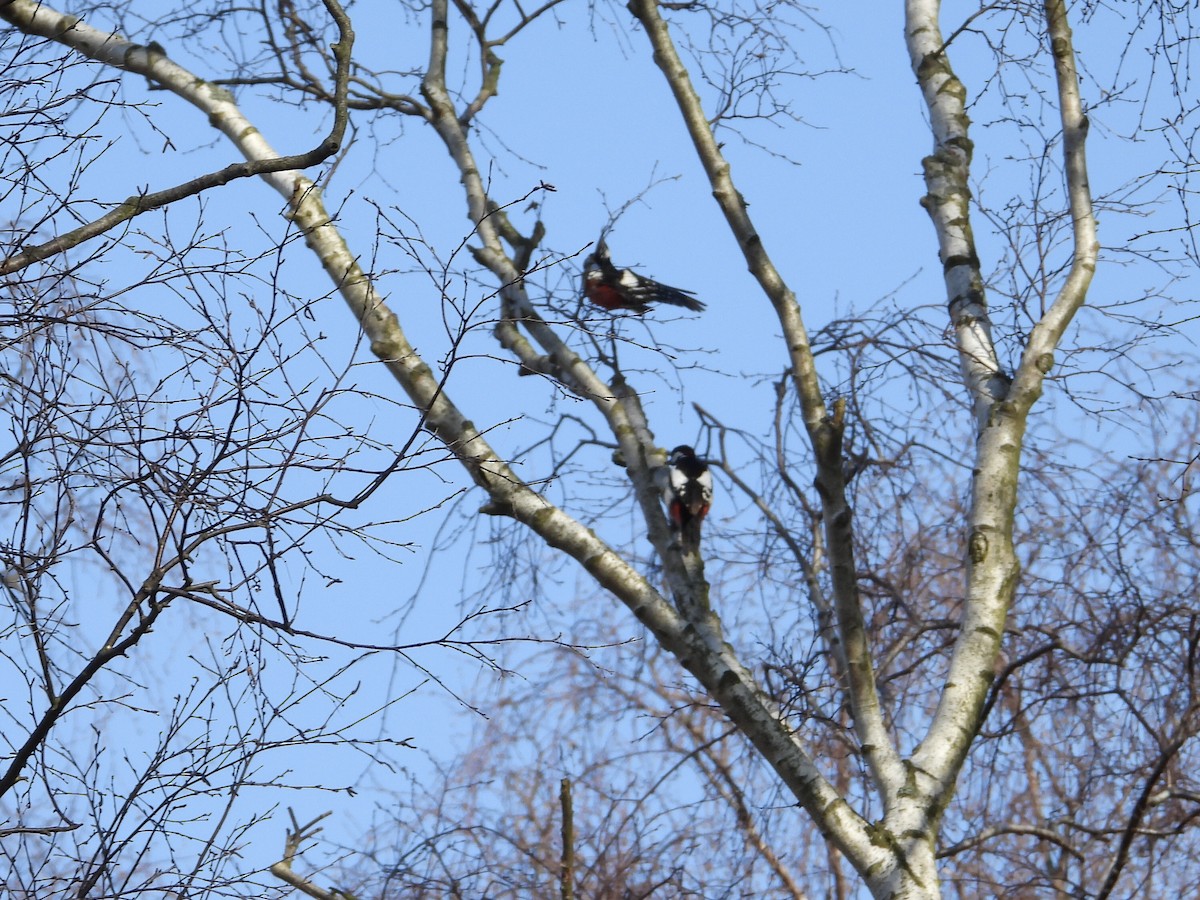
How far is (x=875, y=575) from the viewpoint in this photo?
657 cm

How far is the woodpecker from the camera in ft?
21.1

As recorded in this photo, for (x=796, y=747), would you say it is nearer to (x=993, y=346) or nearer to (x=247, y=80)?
(x=993, y=346)

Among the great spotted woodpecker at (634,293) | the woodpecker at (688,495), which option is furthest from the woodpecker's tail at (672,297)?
the woodpecker at (688,495)

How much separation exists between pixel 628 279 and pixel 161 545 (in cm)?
609

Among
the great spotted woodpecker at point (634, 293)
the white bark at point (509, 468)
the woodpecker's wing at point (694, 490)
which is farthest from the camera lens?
the great spotted woodpecker at point (634, 293)

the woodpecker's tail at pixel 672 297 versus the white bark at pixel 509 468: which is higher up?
the woodpecker's tail at pixel 672 297

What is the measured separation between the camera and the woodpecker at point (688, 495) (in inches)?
253

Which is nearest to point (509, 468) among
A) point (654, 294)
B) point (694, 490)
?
point (694, 490)

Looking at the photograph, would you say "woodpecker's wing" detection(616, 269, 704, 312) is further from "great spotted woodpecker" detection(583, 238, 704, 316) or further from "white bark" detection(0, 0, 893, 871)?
"white bark" detection(0, 0, 893, 871)

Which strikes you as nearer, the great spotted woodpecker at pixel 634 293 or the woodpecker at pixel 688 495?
the woodpecker at pixel 688 495

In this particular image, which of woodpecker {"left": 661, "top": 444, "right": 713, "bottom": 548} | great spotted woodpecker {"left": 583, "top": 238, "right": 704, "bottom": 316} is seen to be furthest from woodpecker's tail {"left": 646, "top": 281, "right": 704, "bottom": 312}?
woodpecker {"left": 661, "top": 444, "right": 713, "bottom": 548}

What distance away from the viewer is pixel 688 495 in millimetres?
7109

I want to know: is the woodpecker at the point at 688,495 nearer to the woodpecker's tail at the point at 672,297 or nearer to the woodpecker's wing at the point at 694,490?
the woodpecker's wing at the point at 694,490

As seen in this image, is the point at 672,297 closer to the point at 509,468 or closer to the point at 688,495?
the point at 688,495
